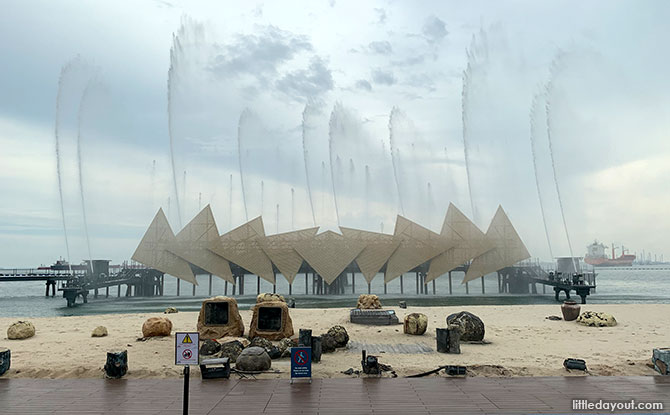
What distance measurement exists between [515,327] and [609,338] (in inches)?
173

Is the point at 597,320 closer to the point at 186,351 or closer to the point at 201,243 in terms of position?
the point at 186,351

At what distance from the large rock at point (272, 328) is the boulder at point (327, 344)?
9.93ft

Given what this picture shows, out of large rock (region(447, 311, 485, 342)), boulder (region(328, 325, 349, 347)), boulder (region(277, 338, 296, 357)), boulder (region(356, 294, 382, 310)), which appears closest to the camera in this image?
boulder (region(277, 338, 296, 357))

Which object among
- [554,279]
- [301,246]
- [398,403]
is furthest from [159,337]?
[554,279]

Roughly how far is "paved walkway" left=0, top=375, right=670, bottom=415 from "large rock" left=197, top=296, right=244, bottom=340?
7424 millimetres

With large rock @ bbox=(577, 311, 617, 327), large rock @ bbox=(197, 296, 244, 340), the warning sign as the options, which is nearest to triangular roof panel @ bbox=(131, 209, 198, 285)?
large rock @ bbox=(197, 296, 244, 340)

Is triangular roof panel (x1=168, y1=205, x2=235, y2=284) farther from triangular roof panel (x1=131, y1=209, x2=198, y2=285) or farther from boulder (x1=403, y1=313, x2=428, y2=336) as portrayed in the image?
boulder (x1=403, y1=313, x2=428, y2=336)

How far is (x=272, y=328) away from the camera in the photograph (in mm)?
18781

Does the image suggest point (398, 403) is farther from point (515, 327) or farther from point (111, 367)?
point (515, 327)

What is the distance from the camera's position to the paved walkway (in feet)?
30.8

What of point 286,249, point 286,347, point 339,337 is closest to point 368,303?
point 339,337

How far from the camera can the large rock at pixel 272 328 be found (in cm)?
1856

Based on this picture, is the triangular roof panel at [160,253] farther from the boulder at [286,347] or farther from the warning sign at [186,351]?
the warning sign at [186,351]

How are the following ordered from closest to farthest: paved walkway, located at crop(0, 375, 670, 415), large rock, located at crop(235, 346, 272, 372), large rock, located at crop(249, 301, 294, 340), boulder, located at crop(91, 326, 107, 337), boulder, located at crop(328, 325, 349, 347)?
1. paved walkway, located at crop(0, 375, 670, 415)
2. large rock, located at crop(235, 346, 272, 372)
3. boulder, located at crop(328, 325, 349, 347)
4. large rock, located at crop(249, 301, 294, 340)
5. boulder, located at crop(91, 326, 107, 337)
